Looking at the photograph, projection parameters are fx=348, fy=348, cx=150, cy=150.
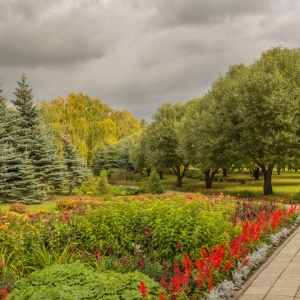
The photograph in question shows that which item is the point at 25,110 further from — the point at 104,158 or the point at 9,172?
the point at 104,158

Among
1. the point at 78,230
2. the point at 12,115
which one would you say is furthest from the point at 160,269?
the point at 12,115

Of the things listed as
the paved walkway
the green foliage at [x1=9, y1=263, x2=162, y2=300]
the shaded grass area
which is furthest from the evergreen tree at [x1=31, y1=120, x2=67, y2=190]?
the green foliage at [x1=9, y1=263, x2=162, y2=300]

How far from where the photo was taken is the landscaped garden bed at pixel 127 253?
16.3ft

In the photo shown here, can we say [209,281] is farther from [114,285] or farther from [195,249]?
[114,285]

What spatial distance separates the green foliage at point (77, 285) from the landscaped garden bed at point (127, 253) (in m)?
0.01

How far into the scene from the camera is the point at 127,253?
709 centimetres

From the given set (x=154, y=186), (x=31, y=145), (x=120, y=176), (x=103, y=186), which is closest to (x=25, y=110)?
(x=31, y=145)

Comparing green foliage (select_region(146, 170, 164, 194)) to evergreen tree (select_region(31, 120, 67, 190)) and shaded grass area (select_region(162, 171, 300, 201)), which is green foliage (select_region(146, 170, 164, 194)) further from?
evergreen tree (select_region(31, 120, 67, 190))

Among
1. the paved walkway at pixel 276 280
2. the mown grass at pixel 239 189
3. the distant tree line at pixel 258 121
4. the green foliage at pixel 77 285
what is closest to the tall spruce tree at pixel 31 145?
the mown grass at pixel 239 189

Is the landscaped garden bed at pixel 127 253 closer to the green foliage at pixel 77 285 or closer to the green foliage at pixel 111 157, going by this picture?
the green foliage at pixel 77 285

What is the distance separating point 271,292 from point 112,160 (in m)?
51.5

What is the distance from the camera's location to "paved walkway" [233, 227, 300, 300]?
6004 millimetres

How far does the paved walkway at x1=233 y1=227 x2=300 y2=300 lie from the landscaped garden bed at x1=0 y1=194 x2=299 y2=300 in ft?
1.37

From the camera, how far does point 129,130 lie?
7662cm
